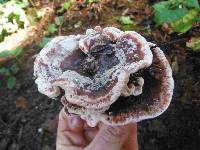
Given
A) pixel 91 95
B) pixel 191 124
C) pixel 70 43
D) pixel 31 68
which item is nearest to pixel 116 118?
pixel 91 95

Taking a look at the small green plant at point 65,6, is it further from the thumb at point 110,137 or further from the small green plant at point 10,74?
the thumb at point 110,137

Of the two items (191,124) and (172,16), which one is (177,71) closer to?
(191,124)

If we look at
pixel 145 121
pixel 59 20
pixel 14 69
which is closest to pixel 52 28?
pixel 59 20

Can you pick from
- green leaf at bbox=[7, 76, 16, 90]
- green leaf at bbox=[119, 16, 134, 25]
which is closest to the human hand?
green leaf at bbox=[7, 76, 16, 90]

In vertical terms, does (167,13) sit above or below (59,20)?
above

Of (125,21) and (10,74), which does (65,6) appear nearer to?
(125,21)

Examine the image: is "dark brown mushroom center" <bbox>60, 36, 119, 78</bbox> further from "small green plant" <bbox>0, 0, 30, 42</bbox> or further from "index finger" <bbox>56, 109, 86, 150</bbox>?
"small green plant" <bbox>0, 0, 30, 42</bbox>
